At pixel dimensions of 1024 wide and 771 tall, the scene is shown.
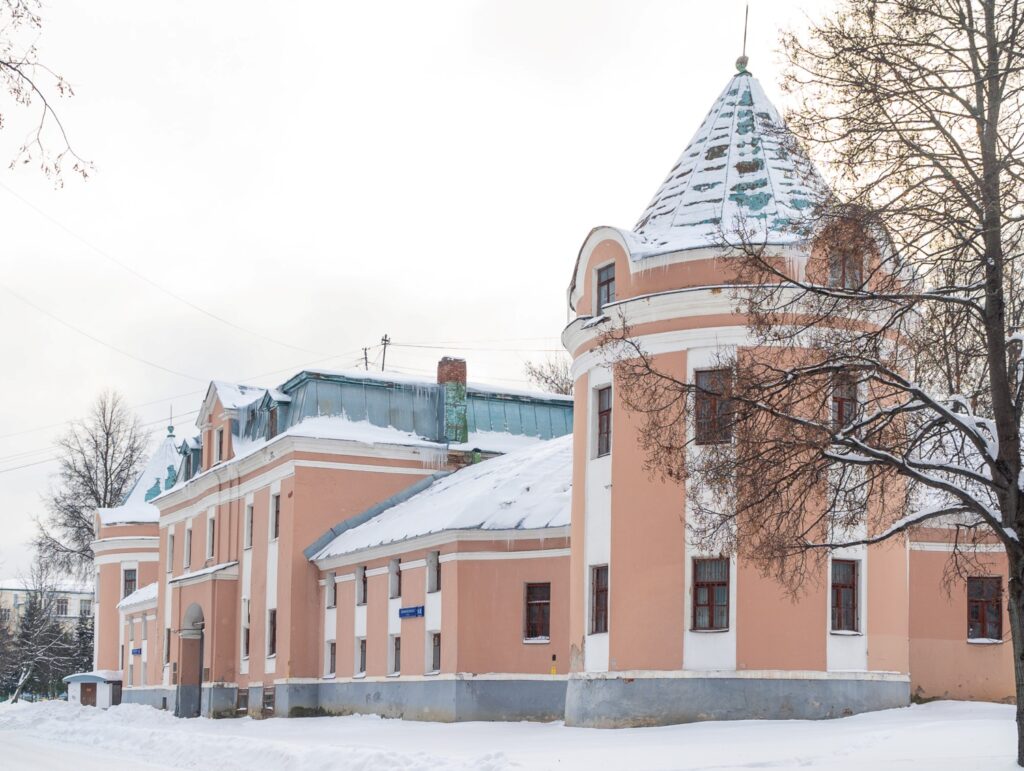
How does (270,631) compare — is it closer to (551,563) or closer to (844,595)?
(551,563)

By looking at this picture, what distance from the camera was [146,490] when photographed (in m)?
63.2

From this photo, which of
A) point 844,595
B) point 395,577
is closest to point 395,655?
point 395,577

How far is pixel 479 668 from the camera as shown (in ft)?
107

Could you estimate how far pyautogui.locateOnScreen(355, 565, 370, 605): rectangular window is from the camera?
126 ft

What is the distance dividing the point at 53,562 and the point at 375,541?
121 feet

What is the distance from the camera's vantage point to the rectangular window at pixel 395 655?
36.2 metres

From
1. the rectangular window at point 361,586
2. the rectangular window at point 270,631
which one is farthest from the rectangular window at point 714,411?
the rectangular window at point 270,631

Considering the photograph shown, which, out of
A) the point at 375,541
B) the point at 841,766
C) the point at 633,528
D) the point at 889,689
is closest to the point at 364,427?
the point at 375,541

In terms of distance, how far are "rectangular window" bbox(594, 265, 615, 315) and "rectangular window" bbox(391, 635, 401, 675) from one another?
41.3 feet

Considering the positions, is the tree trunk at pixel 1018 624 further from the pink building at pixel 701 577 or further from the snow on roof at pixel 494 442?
the snow on roof at pixel 494 442

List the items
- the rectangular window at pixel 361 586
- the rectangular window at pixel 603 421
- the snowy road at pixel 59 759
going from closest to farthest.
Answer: the snowy road at pixel 59 759, the rectangular window at pixel 603 421, the rectangular window at pixel 361 586

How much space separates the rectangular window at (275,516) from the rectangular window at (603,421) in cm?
1798

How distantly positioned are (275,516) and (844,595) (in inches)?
878

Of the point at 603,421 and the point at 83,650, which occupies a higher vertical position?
the point at 603,421
